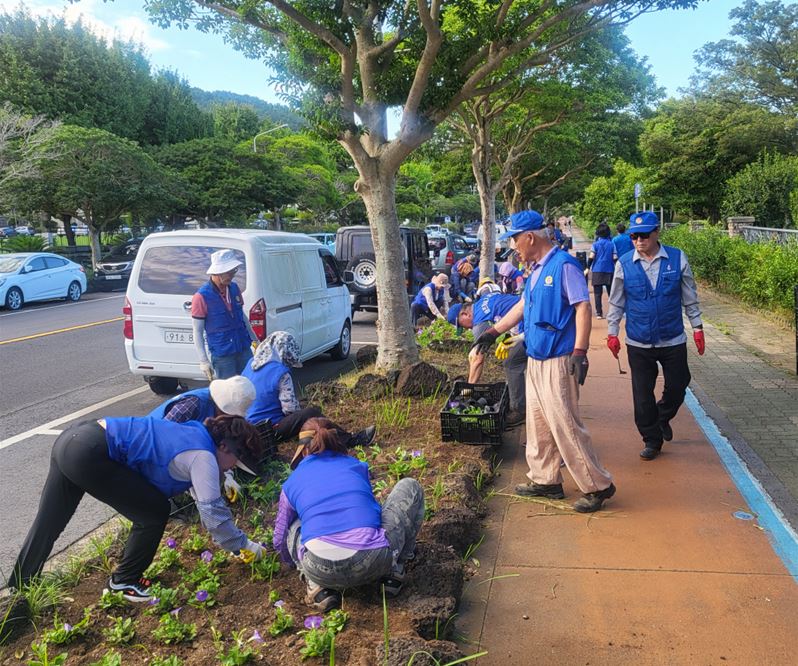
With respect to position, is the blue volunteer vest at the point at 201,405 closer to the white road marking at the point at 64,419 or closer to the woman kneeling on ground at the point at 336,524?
the woman kneeling on ground at the point at 336,524

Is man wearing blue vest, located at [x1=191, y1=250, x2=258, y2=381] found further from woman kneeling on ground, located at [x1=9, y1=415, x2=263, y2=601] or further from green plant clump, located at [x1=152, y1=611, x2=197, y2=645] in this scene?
green plant clump, located at [x1=152, y1=611, x2=197, y2=645]

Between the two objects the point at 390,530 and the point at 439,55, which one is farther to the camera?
the point at 439,55

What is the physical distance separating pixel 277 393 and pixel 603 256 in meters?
8.73

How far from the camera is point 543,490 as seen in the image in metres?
4.87

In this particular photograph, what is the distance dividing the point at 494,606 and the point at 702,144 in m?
27.3

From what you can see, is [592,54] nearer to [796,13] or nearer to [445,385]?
[445,385]

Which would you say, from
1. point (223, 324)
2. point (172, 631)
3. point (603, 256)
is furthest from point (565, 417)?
point (603, 256)

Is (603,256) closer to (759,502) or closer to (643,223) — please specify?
(643,223)

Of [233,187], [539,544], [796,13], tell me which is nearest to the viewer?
[539,544]

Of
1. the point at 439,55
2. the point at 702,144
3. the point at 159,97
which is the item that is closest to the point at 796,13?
the point at 702,144

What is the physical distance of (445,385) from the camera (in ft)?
23.9

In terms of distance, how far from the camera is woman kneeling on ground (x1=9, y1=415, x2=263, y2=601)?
11.2ft

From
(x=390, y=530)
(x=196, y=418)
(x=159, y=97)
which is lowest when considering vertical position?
(x=390, y=530)

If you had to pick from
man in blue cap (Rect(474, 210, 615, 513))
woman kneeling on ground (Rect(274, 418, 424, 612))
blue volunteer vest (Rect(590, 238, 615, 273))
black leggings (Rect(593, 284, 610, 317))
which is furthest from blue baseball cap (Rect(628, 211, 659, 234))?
black leggings (Rect(593, 284, 610, 317))
